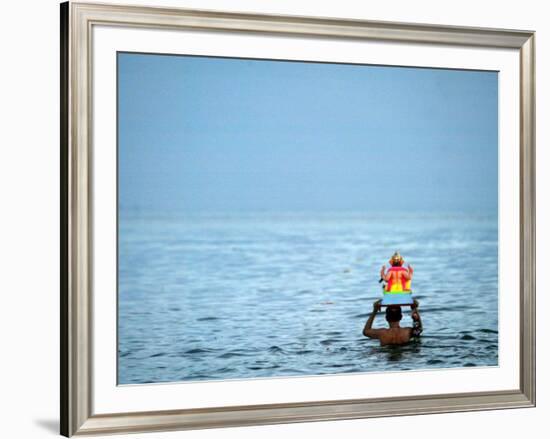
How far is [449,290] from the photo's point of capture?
3.21 metres

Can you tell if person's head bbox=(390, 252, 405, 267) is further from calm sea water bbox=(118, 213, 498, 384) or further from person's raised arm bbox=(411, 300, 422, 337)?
person's raised arm bbox=(411, 300, 422, 337)

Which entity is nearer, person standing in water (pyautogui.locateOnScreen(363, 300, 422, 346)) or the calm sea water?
the calm sea water

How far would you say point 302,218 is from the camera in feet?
10.2

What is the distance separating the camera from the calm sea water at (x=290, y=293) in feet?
9.64

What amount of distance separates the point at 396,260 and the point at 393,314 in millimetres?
173

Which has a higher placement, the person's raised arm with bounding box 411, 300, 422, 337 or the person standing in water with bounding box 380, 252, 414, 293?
the person standing in water with bounding box 380, 252, 414, 293

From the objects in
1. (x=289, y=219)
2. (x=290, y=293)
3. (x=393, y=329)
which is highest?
(x=289, y=219)

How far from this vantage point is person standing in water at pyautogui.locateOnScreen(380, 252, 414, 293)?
3.15 m

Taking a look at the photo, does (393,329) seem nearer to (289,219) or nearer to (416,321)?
(416,321)

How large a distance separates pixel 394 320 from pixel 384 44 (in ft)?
2.89

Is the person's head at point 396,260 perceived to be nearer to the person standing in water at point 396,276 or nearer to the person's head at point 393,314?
the person standing in water at point 396,276

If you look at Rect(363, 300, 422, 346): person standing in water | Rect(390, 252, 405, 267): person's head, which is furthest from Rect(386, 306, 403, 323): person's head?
Rect(390, 252, 405, 267): person's head

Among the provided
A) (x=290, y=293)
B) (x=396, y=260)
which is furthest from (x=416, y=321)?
(x=290, y=293)

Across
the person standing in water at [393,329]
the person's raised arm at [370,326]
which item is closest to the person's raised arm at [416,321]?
the person standing in water at [393,329]
